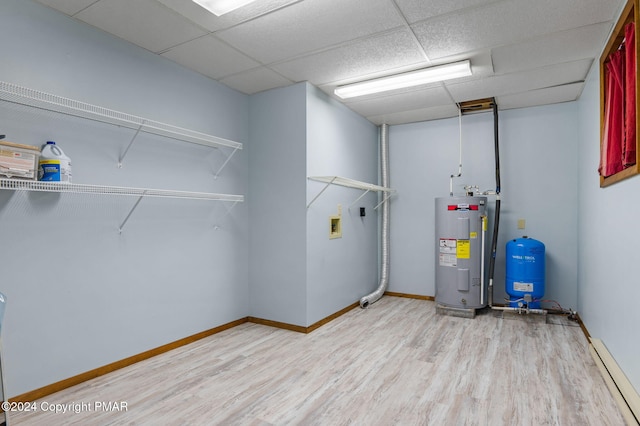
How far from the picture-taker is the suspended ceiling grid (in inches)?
88.4

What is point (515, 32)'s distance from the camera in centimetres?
254

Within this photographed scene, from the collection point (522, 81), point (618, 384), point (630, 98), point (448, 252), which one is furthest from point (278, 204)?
point (618, 384)

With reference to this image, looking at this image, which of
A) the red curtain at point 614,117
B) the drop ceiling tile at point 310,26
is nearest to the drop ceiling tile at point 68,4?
the drop ceiling tile at point 310,26

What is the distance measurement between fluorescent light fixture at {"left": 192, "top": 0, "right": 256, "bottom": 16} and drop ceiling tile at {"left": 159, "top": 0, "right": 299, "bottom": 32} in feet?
0.18

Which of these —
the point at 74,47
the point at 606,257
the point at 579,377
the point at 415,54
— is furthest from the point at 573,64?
the point at 74,47

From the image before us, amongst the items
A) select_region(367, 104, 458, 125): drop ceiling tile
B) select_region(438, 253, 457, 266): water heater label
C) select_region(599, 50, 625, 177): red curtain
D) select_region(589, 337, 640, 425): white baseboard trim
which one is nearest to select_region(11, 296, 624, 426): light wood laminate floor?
select_region(589, 337, 640, 425): white baseboard trim

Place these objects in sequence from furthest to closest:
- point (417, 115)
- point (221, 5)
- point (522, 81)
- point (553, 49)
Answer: point (417, 115), point (522, 81), point (553, 49), point (221, 5)

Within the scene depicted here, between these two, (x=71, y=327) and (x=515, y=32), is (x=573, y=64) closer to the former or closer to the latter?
(x=515, y=32)

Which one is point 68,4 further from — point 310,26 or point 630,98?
point 630,98

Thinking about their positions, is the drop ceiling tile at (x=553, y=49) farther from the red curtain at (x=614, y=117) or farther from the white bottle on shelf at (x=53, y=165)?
the white bottle on shelf at (x=53, y=165)

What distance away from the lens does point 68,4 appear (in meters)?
2.21

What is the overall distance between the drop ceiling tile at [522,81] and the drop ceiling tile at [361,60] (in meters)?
0.79

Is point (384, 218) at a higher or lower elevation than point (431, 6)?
lower

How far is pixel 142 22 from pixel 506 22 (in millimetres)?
2464
